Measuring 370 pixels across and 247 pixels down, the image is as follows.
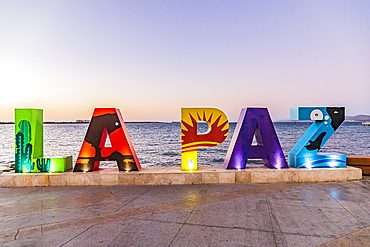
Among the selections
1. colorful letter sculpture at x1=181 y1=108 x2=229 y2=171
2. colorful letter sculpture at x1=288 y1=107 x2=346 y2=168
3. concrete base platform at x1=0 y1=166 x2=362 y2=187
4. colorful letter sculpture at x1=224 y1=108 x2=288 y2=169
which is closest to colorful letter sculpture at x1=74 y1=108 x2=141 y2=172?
concrete base platform at x1=0 y1=166 x2=362 y2=187

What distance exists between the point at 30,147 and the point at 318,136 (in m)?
9.32

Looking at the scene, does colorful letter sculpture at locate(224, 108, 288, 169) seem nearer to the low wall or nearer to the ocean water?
the low wall

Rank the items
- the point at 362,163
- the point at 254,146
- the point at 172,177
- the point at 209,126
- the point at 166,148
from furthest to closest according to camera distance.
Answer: the point at 166,148 → the point at 362,163 → the point at 254,146 → the point at 209,126 → the point at 172,177

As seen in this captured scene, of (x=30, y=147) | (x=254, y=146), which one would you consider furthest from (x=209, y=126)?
(x=30, y=147)

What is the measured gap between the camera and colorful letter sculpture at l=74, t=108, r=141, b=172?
7.59 meters

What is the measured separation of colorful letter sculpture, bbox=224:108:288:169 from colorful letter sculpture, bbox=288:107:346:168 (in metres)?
0.75

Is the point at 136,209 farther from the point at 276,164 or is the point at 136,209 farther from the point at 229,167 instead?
the point at 276,164

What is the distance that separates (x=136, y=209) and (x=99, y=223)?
920mm

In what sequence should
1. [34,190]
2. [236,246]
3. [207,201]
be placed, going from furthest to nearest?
[34,190] → [207,201] → [236,246]

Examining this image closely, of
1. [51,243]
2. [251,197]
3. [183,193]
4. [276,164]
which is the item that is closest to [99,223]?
[51,243]

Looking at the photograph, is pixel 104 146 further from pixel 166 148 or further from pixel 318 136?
pixel 166 148

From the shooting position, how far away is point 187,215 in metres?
4.89

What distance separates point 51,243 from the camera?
12.5 feet

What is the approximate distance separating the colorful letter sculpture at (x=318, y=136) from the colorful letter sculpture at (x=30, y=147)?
307 inches
